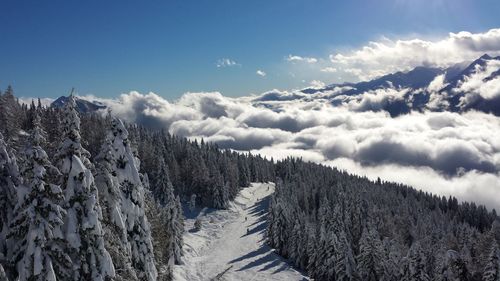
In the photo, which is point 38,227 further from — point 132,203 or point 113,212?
point 132,203

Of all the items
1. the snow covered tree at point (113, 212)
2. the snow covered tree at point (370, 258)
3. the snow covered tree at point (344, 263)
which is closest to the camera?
the snow covered tree at point (113, 212)

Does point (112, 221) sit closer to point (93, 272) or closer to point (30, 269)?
point (93, 272)

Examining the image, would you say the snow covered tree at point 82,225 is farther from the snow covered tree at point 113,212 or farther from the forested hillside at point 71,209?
the snow covered tree at point 113,212

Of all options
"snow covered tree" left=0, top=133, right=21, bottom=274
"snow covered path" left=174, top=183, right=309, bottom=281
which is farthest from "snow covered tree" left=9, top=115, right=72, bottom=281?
"snow covered path" left=174, top=183, right=309, bottom=281

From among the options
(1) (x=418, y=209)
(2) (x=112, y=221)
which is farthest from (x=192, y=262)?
(1) (x=418, y=209)

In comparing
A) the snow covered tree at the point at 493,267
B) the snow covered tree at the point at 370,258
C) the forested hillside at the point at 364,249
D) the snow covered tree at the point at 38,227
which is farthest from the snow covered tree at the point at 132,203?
the snow covered tree at the point at 370,258

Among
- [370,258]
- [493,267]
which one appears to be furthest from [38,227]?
[370,258]

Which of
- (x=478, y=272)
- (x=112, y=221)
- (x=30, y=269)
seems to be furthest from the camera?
(x=478, y=272)
